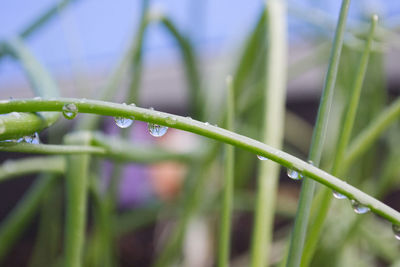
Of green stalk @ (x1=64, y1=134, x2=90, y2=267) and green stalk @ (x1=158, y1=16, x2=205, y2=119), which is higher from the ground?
green stalk @ (x1=158, y1=16, x2=205, y2=119)

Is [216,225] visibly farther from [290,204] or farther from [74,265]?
[74,265]

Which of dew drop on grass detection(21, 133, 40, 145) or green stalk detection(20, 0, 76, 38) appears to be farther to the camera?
green stalk detection(20, 0, 76, 38)

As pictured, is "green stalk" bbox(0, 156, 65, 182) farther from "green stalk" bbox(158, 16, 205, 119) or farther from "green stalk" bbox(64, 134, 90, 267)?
"green stalk" bbox(158, 16, 205, 119)

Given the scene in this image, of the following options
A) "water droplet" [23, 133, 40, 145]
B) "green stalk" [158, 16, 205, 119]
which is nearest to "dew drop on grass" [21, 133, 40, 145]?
"water droplet" [23, 133, 40, 145]

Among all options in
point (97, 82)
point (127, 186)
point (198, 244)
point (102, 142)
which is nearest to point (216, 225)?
point (198, 244)

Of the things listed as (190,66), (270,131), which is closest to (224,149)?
(270,131)

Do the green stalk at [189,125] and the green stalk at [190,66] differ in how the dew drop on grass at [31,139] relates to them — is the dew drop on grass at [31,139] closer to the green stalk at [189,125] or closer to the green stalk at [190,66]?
the green stalk at [189,125]

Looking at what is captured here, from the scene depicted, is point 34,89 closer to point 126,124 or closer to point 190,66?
point 126,124
